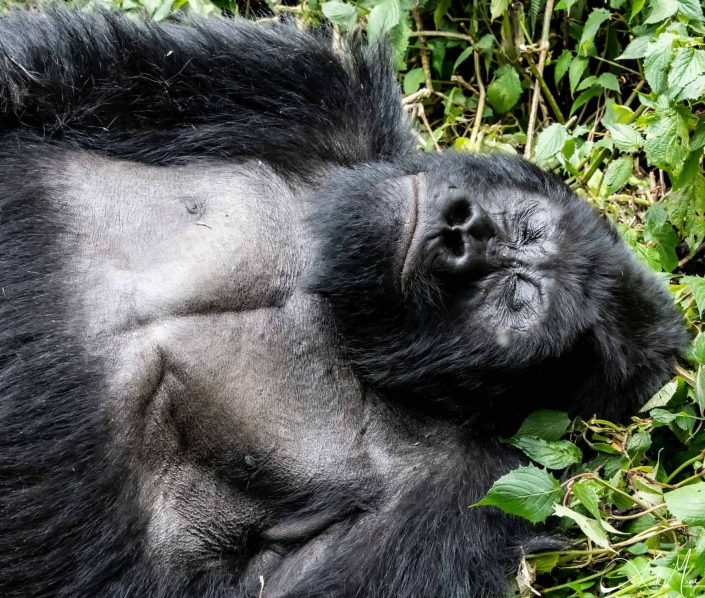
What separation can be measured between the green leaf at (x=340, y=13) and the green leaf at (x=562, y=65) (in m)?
0.99

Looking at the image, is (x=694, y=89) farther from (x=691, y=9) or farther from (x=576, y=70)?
(x=576, y=70)

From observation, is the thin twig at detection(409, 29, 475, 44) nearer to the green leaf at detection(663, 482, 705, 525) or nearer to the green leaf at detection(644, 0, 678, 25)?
the green leaf at detection(644, 0, 678, 25)

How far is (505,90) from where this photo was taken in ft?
13.6

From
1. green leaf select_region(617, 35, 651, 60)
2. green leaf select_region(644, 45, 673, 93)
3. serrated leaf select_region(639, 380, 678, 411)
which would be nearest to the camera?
serrated leaf select_region(639, 380, 678, 411)

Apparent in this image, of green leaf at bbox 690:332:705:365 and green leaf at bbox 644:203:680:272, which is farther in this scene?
green leaf at bbox 644:203:680:272

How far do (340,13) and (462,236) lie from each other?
1417 mm

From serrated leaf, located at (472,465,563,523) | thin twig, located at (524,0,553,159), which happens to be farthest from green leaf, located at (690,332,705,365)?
thin twig, located at (524,0,553,159)

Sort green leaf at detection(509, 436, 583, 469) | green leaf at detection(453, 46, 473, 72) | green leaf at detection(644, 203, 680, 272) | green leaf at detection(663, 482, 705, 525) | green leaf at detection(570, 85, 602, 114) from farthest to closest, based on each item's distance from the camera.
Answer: green leaf at detection(453, 46, 473, 72) < green leaf at detection(570, 85, 602, 114) < green leaf at detection(644, 203, 680, 272) < green leaf at detection(509, 436, 583, 469) < green leaf at detection(663, 482, 705, 525)

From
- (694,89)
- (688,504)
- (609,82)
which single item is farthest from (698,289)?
(609,82)

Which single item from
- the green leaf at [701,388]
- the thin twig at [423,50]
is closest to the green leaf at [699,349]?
the green leaf at [701,388]

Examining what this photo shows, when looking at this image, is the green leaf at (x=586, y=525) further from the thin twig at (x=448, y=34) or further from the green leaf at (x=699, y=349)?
the thin twig at (x=448, y=34)

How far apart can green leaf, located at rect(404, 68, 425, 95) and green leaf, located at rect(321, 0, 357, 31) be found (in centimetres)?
57

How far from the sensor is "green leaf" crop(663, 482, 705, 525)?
93.3 inches

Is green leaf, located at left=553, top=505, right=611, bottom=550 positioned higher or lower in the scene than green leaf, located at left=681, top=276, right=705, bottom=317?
lower
